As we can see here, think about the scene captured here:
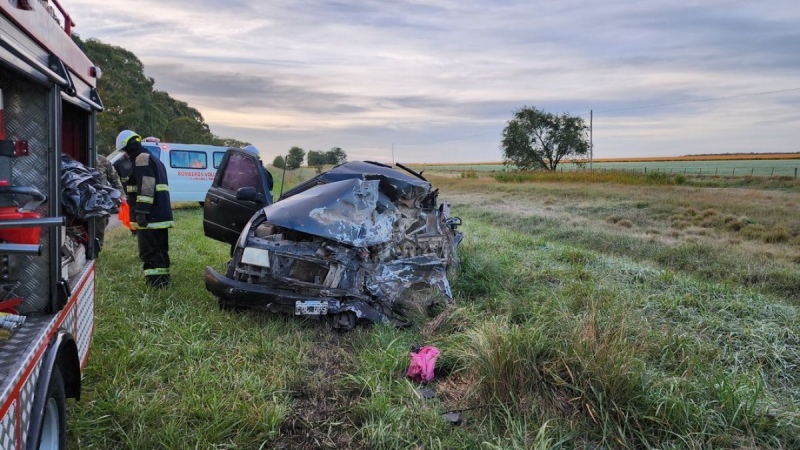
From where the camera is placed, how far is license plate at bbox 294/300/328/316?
4219mm

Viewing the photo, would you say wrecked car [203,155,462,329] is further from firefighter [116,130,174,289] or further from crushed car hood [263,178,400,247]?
firefighter [116,130,174,289]

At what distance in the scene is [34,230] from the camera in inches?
90.1

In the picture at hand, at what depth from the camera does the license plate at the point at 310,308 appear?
4.22m

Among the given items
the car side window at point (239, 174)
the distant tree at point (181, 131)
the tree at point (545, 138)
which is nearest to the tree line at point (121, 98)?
the distant tree at point (181, 131)

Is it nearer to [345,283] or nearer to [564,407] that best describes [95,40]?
[345,283]

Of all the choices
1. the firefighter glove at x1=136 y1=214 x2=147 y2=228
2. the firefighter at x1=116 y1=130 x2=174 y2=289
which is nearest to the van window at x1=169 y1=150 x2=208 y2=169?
the firefighter at x1=116 y1=130 x2=174 y2=289

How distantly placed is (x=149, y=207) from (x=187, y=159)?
410 inches

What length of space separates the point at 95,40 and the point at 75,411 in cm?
2934

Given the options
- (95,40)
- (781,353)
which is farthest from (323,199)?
(95,40)

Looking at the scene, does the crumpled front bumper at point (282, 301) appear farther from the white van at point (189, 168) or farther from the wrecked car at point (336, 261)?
the white van at point (189, 168)

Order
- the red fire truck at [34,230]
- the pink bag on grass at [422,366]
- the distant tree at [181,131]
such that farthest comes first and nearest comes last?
the distant tree at [181,131], the pink bag on grass at [422,366], the red fire truck at [34,230]

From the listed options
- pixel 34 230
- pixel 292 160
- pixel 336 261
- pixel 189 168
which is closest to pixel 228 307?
pixel 336 261

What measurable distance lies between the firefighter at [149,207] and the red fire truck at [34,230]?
2843 mm

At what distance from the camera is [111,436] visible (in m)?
2.74
